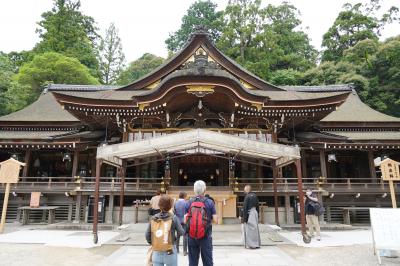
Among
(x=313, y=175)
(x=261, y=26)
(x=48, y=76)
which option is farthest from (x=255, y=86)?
(x=261, y=26)

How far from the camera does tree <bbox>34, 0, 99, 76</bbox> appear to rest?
4006cm

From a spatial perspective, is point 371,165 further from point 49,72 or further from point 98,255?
point 49,72

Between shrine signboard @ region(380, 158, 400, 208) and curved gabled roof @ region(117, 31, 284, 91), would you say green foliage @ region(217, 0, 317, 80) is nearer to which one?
curved gabled roof @ region(117, 31, 284, 91)

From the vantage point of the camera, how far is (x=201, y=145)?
385 inches

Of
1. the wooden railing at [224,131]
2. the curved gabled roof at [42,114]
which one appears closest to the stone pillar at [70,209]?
the wooden railing at [224,131]

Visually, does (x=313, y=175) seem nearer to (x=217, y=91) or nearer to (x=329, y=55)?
(x=217, y=91)

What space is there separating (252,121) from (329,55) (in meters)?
34.7

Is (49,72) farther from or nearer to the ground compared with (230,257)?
farther from the ground

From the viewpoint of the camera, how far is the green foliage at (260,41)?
39.0m

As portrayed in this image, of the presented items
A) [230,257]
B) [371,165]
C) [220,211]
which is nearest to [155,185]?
[220,211]

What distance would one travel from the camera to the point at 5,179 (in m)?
11.2

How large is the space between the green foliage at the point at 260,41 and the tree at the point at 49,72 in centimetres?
1998

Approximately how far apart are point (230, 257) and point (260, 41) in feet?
124

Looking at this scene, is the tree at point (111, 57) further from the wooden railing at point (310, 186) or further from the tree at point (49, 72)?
the wooden railing at point (310, 186)
